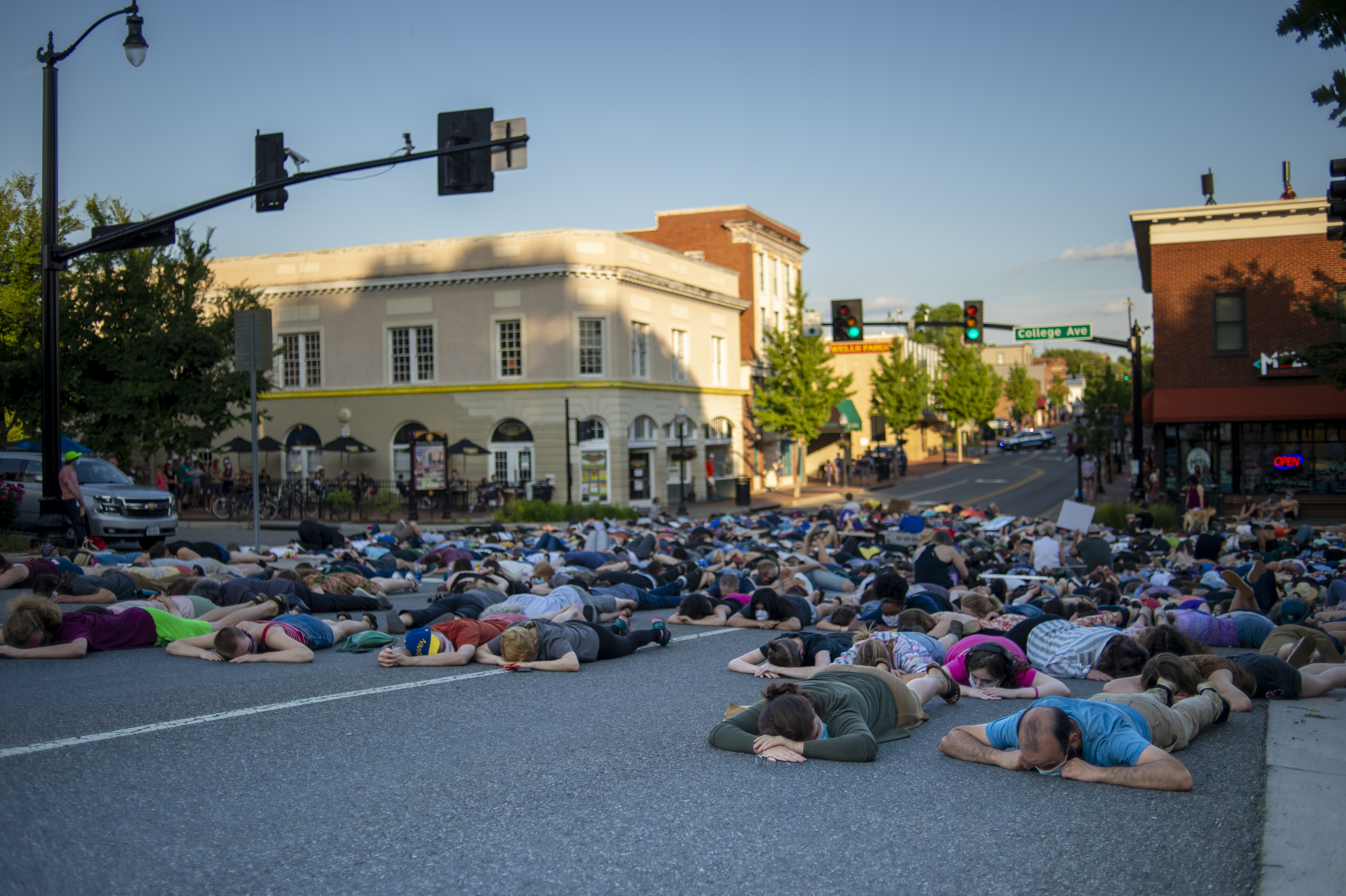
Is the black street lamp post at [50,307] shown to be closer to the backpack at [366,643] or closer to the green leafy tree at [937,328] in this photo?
the backpack at [366,643]

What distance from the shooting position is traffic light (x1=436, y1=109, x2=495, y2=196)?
14164 millimetres

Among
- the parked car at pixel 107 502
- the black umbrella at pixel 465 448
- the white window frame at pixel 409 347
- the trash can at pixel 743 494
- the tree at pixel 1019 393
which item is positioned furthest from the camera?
the tree at pixel 1019 393

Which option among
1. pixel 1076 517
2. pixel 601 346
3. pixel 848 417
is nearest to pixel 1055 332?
pixel 1076 517

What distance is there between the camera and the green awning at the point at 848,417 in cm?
6058

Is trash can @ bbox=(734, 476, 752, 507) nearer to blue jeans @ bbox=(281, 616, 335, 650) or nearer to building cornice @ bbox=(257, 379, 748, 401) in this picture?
building cornice @ bbox=(257, 379, 748, 401)

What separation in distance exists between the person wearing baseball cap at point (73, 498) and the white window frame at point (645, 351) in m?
24.8

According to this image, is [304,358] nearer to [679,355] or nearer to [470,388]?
[470,388]

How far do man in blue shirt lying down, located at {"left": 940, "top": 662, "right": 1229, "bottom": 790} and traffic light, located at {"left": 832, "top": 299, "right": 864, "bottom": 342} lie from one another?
21.9m

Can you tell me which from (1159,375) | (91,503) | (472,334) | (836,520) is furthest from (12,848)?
(472,334)

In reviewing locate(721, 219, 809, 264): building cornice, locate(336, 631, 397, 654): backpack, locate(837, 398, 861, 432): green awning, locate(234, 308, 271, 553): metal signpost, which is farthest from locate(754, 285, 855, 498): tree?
locate(336, 631, 397, 654): backpack

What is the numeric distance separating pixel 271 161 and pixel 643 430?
90.0 ft

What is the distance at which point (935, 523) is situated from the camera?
2330 cm

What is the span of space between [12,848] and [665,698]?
4.22 meters

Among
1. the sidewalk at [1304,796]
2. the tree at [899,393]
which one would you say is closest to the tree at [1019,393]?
the tree at [899,393]
